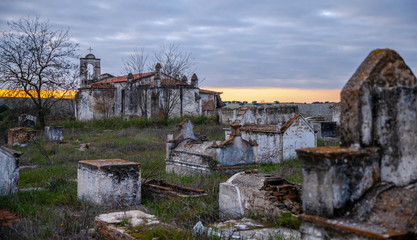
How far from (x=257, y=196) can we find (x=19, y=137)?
56.1 ft

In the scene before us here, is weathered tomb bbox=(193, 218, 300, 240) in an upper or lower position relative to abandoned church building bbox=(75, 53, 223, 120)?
lower

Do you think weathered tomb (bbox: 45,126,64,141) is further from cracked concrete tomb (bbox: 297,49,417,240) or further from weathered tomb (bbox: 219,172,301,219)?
cracked concrete tomb (bbox: 297,49,417,240)

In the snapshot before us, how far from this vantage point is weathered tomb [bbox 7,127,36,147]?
19891 millimetres

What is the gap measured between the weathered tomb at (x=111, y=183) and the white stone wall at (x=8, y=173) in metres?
1.67

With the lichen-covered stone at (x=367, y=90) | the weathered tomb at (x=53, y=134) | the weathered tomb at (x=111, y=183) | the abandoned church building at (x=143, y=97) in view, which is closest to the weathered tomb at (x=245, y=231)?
the lichen-covered stone at (x=367, y=90)

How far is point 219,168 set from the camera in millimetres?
11344

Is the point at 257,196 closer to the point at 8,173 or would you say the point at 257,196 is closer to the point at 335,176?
the point at 335,176

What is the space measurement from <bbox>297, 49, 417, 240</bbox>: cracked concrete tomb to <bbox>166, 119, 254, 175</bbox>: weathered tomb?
8.14 metres

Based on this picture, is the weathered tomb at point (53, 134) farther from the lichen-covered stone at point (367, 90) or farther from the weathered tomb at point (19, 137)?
the lichen-covered stone at point (367, 90)

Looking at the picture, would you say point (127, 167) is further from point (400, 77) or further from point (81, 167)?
point (400, 77)

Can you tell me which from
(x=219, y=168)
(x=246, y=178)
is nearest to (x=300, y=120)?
(x=219, y=168)

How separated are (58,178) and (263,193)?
21.2 feet

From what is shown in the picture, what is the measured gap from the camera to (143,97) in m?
35.8

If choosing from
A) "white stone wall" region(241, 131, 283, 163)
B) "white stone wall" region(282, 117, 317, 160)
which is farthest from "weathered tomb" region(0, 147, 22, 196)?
"white stone wall" region(282, 117, 317, 160)
